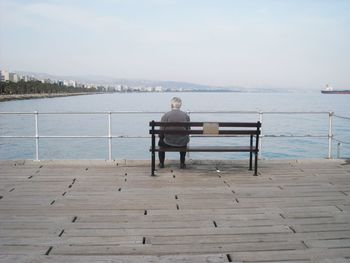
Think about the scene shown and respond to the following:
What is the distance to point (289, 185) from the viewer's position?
18.8 feet

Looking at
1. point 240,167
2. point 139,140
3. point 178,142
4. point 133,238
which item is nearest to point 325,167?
point 240,167

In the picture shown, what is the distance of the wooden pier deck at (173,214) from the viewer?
3.33m

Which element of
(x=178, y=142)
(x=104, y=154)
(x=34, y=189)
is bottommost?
(x=104, y=154)

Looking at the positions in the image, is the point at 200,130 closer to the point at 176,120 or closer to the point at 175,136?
the point at 175,136

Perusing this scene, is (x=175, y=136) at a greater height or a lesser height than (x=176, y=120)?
lesser

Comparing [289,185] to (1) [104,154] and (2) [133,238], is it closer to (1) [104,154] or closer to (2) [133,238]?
(2) [133,238]

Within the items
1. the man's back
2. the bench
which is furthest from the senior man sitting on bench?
the bench

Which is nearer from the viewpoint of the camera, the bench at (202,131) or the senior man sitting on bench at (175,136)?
the bench at (202,131)

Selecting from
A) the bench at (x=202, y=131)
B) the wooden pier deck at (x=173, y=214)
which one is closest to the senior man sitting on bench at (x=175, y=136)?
the bench at (x=202, y=131)

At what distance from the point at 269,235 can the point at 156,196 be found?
1790 mm

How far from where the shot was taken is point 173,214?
4320 millimetres

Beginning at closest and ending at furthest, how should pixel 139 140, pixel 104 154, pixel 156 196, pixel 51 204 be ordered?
pixel 51 204 → pixel 156 196 → pixel 104 154 → pixel 139 140

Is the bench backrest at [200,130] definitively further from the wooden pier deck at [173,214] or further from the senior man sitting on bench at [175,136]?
the wooden pier deck at [173,214]

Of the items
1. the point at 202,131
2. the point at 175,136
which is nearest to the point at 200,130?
the point at 202,131
